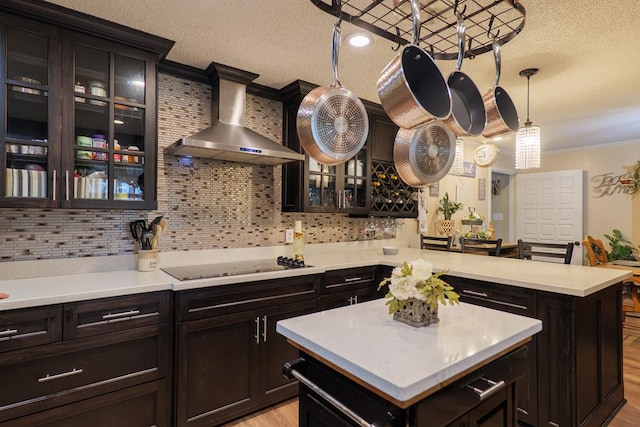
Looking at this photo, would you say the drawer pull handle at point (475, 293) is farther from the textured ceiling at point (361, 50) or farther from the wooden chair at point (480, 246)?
the textured ceiling at point (361, 50)

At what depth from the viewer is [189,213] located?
107 inches

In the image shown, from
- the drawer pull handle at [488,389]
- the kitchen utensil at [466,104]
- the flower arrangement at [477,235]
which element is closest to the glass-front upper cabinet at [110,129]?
the kitchen utensil at [466,104]

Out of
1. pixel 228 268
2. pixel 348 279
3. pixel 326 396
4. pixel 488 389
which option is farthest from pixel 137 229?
pixel 488 389

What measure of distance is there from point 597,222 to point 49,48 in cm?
741

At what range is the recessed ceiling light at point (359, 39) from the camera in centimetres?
215

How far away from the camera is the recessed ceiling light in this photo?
2.15m

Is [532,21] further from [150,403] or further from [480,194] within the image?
[480,194]

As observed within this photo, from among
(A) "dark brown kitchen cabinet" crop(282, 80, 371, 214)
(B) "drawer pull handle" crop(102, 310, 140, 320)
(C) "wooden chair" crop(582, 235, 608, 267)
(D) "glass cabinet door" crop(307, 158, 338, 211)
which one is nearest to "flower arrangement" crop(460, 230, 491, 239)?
(C) "wooden chair" crop(582, 235, 608, 267)

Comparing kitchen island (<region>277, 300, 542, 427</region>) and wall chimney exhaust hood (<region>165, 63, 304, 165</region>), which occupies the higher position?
wall chimney exhaust hood (<region>165, 63, 304, 165</region>)

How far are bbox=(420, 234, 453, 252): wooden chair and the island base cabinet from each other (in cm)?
259

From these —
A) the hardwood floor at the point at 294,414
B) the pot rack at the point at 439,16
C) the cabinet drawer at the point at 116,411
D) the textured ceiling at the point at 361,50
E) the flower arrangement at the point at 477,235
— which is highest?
the textured ceiling at the point at 361,50

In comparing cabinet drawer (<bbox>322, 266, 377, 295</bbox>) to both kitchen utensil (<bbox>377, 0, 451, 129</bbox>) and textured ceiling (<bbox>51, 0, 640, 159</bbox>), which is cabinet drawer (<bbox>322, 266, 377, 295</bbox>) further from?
kitchen utensil (<bbox>377, 0, 451, 129</bbox>)

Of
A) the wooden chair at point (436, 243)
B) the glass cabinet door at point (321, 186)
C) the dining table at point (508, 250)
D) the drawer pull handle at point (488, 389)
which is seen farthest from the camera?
the dining table at point (508, 250)

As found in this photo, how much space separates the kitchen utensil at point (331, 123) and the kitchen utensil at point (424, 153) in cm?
21
